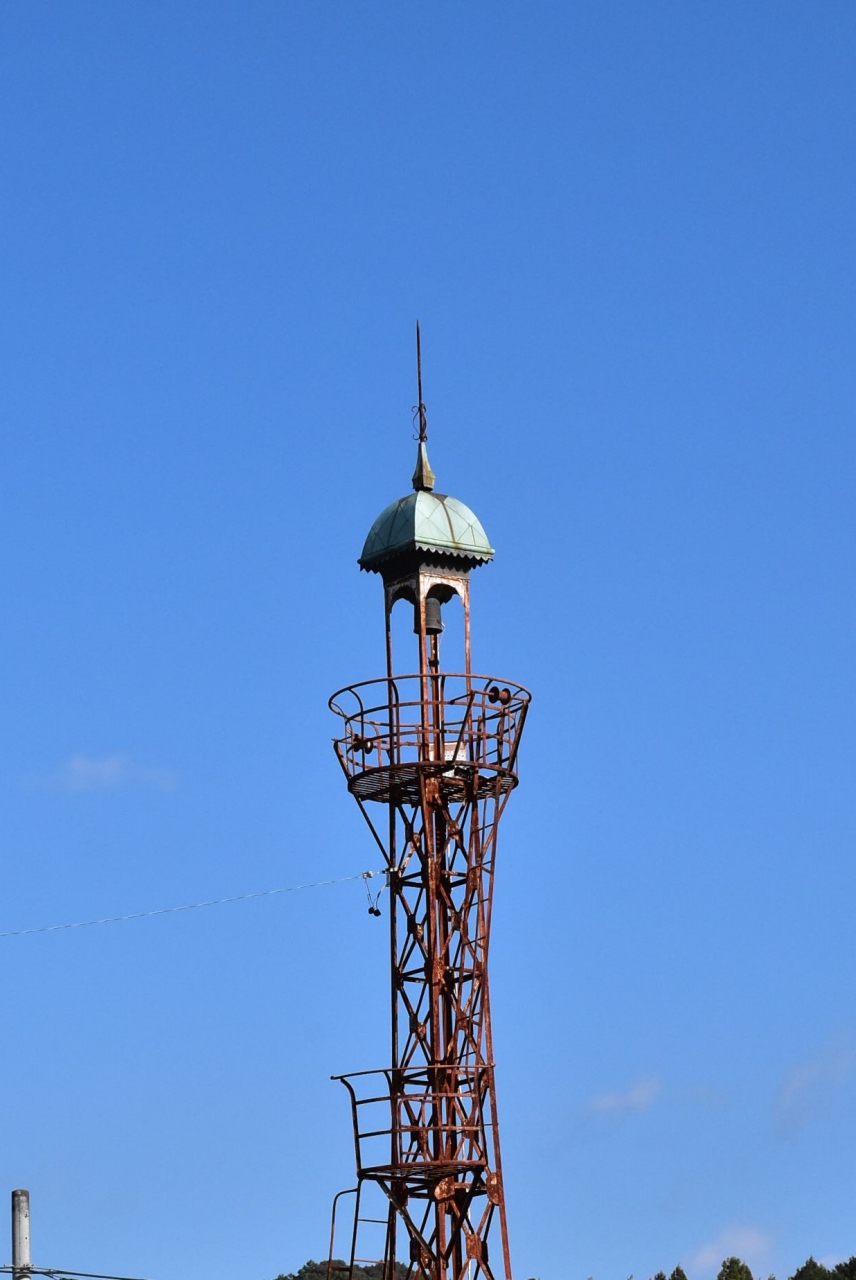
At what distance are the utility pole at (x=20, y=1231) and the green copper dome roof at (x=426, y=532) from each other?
745 inches

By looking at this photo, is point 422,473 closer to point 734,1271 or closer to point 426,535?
point 426,535

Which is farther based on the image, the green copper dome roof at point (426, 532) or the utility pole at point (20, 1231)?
the green copper dome roof at point (426, 532)

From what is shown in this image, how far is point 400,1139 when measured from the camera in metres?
53.5

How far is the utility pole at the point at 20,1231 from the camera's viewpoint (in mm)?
41828

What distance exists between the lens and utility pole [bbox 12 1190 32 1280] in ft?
137

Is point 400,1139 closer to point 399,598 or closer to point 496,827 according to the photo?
point 496,827

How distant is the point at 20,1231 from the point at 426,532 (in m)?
19.6

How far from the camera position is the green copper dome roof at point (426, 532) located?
5709 cm

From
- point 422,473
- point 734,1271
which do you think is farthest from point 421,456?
point 734,1271

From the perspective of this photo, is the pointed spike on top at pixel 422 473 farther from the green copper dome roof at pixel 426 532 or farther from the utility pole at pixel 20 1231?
the utility pole at pixel 20 1231

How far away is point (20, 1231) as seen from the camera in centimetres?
4197

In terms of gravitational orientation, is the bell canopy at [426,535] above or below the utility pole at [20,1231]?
above

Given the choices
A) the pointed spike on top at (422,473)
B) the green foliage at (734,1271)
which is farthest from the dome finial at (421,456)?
the green foliage at (734,1271)

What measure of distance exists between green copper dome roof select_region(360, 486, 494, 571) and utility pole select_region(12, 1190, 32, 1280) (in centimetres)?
1893
